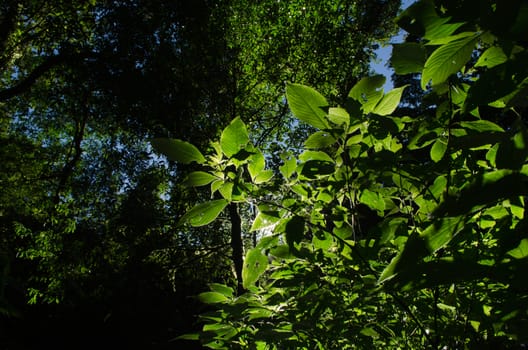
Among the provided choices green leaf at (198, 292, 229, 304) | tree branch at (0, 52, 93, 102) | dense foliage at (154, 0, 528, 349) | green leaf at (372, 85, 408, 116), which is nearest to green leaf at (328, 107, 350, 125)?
dense foliage at (154, 0, 528, 349)

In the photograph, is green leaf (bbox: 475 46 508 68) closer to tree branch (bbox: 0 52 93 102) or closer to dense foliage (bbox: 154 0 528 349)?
dense foliage (bbox: 154 0 528 349)

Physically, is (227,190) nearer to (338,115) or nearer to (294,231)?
(294,231)

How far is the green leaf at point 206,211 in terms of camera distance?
0.80 meters

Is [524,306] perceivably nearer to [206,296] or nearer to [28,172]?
[206,296]

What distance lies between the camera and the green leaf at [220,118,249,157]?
0.80 meters

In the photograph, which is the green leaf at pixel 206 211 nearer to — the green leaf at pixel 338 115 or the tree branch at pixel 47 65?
the green leaf at pixel 338 115

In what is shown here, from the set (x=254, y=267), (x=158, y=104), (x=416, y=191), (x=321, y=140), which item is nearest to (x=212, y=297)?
(x=254, y=267)

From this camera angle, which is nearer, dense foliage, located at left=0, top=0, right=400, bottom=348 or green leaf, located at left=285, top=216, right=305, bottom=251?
green leaf, located at left=285, top=216, right=305, bottom=251

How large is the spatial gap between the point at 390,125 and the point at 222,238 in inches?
294

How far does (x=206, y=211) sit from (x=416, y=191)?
2.06ft

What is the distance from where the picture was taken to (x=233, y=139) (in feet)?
2.63

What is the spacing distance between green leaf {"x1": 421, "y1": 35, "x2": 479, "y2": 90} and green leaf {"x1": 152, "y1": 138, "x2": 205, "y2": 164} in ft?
1.66

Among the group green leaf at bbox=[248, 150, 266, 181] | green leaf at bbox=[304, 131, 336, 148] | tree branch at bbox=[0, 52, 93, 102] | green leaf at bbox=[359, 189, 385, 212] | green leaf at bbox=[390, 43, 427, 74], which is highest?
tree branch at bbox=[0, 52, 93, 102]

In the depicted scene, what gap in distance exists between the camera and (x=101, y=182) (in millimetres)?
8969
